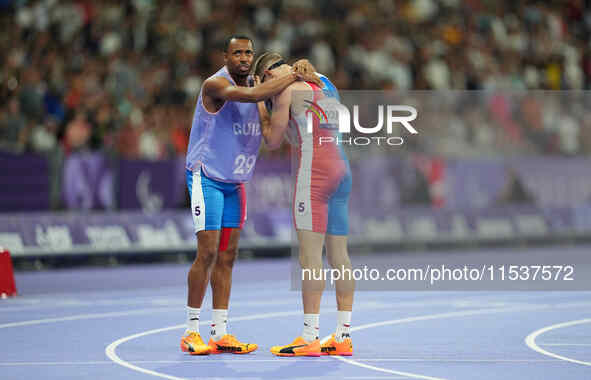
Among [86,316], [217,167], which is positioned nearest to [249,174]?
[217,167]

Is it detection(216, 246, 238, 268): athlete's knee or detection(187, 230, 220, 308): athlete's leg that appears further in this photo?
detection(216, 246, 238, 268): athlete's knee

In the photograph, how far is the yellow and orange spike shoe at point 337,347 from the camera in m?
8.12

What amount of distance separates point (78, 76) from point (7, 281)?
687 centimetres

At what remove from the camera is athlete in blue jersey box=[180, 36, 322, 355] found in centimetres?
827

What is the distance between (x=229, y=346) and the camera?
8.31m

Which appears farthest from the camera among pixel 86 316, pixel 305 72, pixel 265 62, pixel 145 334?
pixel 86 316

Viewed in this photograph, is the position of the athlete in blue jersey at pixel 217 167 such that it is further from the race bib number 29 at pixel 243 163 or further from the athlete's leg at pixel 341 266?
the athlete's leg at pixel 341 266

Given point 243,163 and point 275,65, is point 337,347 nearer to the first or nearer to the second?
point 243,163

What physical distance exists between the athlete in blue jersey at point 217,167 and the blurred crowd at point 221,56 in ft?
26.2

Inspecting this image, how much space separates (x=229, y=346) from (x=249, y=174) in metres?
1.40

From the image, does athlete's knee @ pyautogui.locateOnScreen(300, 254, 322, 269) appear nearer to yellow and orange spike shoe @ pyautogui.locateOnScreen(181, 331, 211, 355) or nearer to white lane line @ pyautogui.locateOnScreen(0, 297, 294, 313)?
yellow and orange spike shoe @ pyautogui.locateOnScreen(181, 331, 211, 355)

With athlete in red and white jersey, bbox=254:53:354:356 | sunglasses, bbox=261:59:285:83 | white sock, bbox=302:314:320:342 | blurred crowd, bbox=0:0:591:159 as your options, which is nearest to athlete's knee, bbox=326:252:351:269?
athlete in red and white jersey, bbox=254:53:354:356

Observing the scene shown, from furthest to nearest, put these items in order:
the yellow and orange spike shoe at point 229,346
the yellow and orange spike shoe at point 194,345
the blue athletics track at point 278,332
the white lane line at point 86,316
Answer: the white lane line at point 86,316 → the yellow and orange spike shoe at point 229,346 → the yellow and orange spike shoe at point 194,345 → the blue athletics track at point 278,332

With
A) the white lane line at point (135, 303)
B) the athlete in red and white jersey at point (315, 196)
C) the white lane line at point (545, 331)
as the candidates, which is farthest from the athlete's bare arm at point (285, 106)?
the white lane line at point (135, 303)
